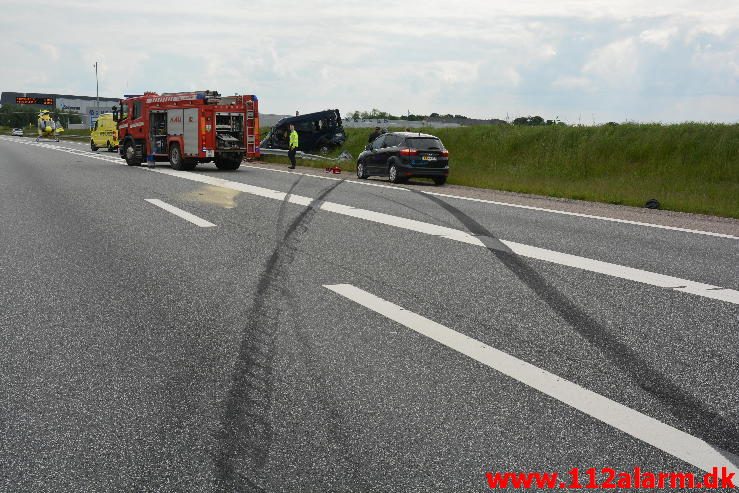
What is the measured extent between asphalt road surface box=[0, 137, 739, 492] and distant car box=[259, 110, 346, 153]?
1114 inches

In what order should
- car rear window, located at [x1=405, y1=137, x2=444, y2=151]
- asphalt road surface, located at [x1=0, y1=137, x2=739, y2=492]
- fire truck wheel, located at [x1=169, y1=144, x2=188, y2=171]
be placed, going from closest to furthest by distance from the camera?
asphalt road surface, located at [x1=0, y1=137, x2=739, y2=492]
car rear window, located at [x1=405, y1=137, x2=444, y2=151]
fire truck wheel, located at [x1=169, y1=144, x2=188, y2=171]

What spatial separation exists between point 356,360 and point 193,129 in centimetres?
2213

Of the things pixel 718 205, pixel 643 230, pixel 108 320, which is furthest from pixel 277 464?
pixel 718 205

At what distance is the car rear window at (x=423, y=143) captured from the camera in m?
21.6

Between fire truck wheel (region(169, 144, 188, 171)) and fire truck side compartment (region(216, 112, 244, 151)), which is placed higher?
fire truck side compartment (region(216, 112, 244, 151))

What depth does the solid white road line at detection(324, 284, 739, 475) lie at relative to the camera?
3.24 m

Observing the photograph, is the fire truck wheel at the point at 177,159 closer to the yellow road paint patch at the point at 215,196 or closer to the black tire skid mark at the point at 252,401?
the yellow road paint patch at the point at 215,196

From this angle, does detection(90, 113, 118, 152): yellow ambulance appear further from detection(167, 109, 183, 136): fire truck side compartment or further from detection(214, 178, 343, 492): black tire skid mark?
detection(214, 178, 343, 492): black tire skid mark

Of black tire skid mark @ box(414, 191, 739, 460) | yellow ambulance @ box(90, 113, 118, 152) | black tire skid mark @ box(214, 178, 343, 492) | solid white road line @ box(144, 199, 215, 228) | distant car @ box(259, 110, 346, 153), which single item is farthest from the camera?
yellow ambulance @ box(90, 113, 118, 152)

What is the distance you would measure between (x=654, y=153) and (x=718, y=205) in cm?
1078

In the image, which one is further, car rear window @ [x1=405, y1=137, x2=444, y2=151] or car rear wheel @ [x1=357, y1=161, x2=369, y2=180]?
car rear wheel @ [x1=357, y1=161, x2=369, y2=180]

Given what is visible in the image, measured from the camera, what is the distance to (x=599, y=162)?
2764 centimetres

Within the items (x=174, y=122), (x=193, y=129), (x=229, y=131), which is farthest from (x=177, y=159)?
(x=229, y=131)

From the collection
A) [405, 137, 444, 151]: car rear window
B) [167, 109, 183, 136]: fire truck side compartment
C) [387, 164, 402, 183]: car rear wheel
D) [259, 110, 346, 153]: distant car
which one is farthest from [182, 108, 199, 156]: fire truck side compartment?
[259, 110, 346, 153]: distant car
